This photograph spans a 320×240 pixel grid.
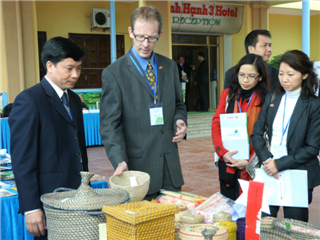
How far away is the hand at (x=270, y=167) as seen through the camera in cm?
207

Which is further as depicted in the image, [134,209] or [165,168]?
[165,168]

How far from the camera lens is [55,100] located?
180 cm

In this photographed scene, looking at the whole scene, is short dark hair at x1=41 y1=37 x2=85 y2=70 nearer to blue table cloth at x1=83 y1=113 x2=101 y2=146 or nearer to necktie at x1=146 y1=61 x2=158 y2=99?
necktie at x1=146 y1=61 x2=158 y2=99

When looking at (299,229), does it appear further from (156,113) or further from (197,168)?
(197,168)

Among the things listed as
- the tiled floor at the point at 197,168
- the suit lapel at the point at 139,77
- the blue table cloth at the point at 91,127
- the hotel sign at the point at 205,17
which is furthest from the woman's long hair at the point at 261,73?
the hotel sign at the point at 205,17

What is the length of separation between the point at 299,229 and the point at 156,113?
3.21ft

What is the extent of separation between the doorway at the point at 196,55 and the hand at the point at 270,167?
10347 millimetres

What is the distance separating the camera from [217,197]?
181 centimetres

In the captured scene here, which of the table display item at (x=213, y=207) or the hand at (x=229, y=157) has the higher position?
the hand at (x=229, y=157)

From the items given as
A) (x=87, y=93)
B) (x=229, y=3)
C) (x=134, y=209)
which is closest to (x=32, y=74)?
(x=87, y=93)

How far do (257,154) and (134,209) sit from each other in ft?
4.03

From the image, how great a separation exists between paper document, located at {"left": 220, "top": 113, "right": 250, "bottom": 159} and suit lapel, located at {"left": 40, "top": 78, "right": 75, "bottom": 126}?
1.09 metres

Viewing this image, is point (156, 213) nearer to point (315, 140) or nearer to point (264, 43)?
point (315, 140)

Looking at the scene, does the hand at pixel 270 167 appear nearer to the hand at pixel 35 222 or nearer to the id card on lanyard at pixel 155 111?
the id card on lanyard at pixel 155 111
